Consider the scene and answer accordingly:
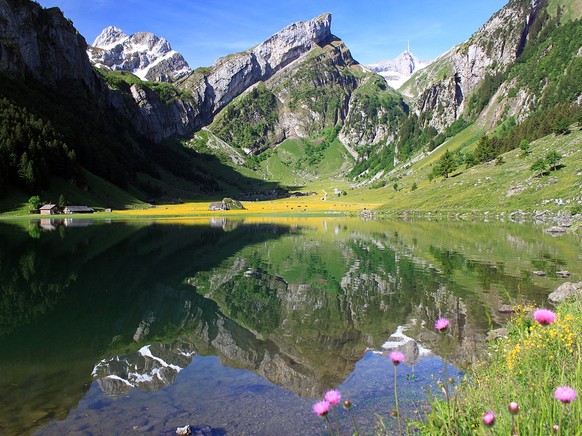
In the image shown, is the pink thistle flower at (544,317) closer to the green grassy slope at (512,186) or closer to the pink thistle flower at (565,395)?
the pink thistle flower at (565,395)

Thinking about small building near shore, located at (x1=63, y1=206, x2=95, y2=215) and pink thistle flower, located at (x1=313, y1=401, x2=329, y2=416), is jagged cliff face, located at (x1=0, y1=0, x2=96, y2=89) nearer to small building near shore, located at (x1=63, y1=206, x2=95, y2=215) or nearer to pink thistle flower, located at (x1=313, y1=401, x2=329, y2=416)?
small building near shore, located at (x1=63, y1=206, x2=95, y2=215)

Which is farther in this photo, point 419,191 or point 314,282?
point 419,191

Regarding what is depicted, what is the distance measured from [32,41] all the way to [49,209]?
99627mm

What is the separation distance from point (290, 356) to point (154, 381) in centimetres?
530

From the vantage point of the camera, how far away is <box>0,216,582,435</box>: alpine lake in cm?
1245

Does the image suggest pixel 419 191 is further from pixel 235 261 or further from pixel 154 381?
pixel 154 381

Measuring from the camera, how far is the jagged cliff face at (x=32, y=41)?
6476 inches

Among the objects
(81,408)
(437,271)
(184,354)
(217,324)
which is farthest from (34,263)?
(437,271)

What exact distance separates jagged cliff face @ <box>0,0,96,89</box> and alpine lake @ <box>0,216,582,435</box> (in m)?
163

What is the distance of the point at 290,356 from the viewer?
678 inches

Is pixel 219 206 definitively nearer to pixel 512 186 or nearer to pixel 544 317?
pixel 512 186

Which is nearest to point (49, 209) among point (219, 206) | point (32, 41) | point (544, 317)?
point (219, 206)

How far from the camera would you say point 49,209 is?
396 ft

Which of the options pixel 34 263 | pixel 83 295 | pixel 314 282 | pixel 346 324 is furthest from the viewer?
pixel 34 263
